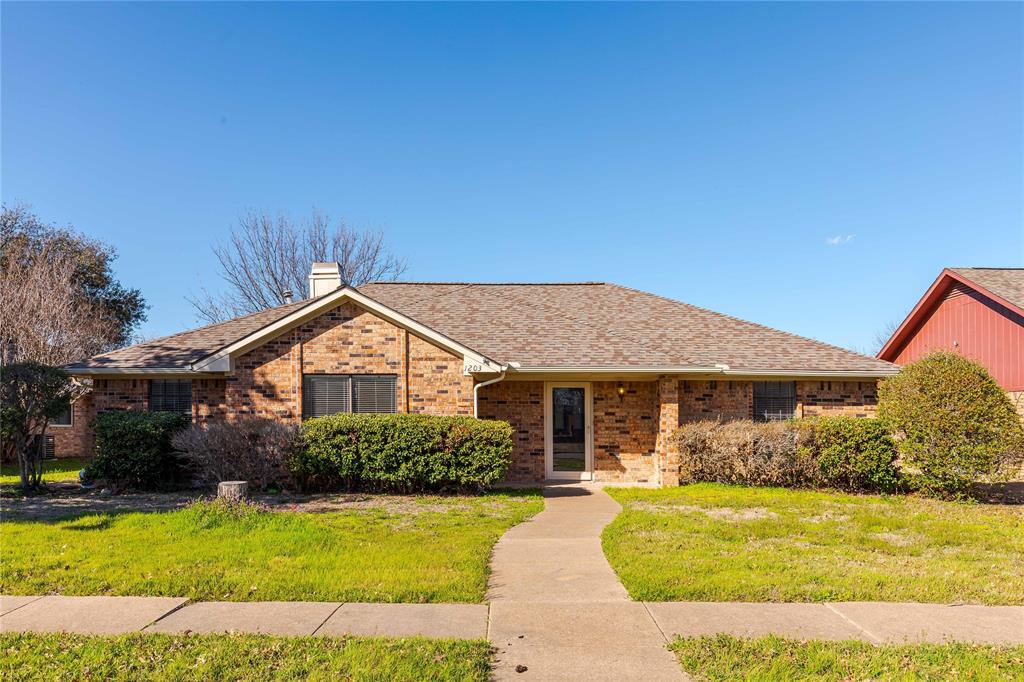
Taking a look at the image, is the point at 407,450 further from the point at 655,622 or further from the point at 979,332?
the point at 979,332

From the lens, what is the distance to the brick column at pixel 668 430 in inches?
525

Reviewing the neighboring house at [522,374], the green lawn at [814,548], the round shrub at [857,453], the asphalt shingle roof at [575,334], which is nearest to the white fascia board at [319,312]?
the neighboring house at [522,374]

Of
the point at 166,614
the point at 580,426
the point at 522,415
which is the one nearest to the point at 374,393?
the point at 522,415

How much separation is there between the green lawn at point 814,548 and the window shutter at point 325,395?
19.3ft

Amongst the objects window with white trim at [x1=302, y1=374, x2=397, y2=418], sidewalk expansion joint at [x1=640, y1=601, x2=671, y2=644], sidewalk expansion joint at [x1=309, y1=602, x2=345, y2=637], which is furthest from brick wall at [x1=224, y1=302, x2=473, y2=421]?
sidewalk expansion joint at [x1=640, y1=601, x2=671, y2=644]

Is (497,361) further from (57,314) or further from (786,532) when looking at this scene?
(57,314)

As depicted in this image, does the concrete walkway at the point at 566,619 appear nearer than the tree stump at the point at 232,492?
Yes

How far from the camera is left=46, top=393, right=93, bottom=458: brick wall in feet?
62.2

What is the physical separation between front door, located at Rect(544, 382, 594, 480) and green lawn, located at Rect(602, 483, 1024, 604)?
2.75 metres

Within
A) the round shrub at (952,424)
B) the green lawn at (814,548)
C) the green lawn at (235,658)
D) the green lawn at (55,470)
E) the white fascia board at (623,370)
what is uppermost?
the white fascia board at (623,370)

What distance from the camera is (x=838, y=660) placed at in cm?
421

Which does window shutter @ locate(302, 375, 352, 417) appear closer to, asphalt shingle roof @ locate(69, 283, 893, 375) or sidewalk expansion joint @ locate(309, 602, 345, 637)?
asphalt shingle roof @ locate(69, 283, 893, 375)

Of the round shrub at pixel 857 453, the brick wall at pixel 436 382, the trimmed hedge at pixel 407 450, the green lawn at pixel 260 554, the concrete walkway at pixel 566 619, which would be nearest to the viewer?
the concrete walkway at pixel 566 619

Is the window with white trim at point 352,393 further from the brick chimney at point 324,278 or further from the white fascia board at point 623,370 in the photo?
the brick chimney at point 324,278
